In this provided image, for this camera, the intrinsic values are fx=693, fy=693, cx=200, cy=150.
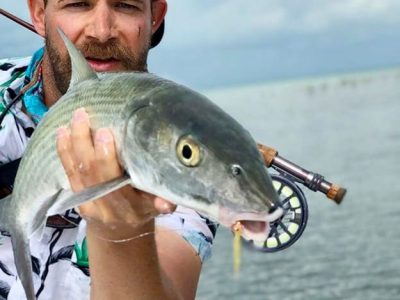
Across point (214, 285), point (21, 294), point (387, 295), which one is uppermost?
point (21, 294)

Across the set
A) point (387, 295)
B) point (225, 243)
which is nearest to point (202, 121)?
point (387, 295)

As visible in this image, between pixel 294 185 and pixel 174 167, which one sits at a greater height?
pixel 174 167

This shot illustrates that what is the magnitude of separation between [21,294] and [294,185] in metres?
1.90

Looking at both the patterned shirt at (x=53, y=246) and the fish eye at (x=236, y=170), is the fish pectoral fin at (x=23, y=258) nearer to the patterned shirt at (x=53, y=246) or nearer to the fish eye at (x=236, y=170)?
the patterned shirt at (x=53, y=246)

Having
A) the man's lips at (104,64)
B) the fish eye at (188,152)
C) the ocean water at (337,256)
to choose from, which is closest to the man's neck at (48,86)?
the man's lips at (104,64)

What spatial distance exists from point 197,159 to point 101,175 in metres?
0.47

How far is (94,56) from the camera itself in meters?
3.86

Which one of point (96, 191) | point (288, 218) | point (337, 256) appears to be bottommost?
point (337, 256)

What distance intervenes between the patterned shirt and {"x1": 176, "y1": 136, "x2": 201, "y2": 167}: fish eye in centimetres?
177

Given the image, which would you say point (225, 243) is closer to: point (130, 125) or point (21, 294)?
point (21, 294)

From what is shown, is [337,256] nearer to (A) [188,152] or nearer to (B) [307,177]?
(B) [307,177]

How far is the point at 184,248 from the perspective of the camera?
13.0ft

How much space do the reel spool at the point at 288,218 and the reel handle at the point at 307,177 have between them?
6 cm

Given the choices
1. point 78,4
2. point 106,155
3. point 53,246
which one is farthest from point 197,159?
point 53,246
